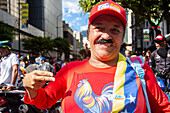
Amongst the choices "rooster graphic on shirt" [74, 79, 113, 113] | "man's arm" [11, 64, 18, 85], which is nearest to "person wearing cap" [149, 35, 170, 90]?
"man's arm" [11, 64, 18, 85]

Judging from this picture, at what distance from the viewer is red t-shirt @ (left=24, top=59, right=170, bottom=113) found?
147 centimetres

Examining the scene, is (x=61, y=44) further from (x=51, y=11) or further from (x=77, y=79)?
(x=77, y=79)

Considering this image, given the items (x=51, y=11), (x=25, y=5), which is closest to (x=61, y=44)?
(x=51, y=11)

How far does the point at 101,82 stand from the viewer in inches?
59.6

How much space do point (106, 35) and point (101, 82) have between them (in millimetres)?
403

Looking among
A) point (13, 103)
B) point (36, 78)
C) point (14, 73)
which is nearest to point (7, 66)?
point (14, 73)

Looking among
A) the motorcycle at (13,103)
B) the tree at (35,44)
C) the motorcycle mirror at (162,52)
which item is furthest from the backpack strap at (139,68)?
the tree at (35,44)

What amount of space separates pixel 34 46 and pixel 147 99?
3342 cm

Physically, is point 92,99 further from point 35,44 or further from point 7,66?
point 35,44

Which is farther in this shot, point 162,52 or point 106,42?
point 162,52

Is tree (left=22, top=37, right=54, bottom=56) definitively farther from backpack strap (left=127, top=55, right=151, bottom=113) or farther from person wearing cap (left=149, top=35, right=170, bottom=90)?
backpack strap (left=127, top=55, right=151, bottom=113)

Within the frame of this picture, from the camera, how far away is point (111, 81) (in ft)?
5.00

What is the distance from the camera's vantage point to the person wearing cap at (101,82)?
1.44 metres

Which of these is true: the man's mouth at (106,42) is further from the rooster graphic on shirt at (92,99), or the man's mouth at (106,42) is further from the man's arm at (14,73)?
the man's arm at (14,73)
